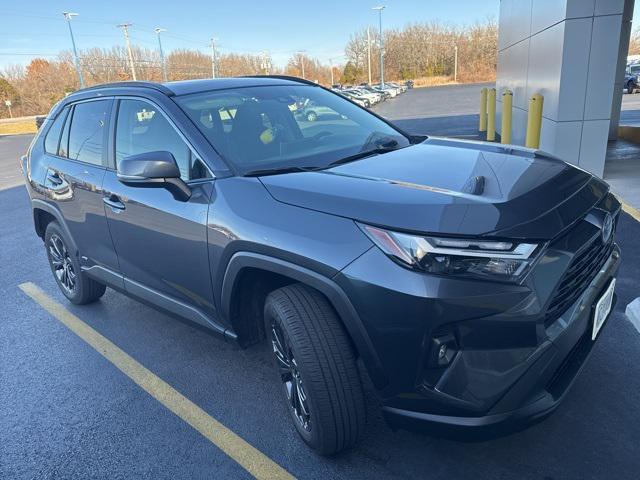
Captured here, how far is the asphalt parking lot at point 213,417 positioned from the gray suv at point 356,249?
1.10 feet

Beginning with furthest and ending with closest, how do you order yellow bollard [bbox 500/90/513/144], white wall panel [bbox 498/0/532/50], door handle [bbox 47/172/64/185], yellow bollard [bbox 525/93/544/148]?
yellow bollard [bbox 500/90/513/144] → white wall panel [bbox 498/0/532/50] → yellow bollard [bbox 525/93/544/148] → door handle [bbox 47/172/64/185]

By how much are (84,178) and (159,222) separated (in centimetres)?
114

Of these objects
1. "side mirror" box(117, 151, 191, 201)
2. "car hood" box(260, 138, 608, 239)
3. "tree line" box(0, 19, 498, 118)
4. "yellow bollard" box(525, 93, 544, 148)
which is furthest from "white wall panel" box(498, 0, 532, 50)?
"tree line" box(0, 19, 498, 118)

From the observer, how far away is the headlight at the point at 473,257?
1923mm

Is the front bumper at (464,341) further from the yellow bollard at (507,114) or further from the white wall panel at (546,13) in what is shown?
the yellow bollard at (507,114)

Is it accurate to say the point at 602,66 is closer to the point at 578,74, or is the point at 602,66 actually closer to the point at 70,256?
the point at 578,74

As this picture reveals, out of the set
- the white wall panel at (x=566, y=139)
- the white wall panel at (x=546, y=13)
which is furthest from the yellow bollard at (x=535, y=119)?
the white wall panel at (x=546, y=13)

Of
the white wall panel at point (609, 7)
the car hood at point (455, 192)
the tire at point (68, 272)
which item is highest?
the white wall panel at point (609, 7)

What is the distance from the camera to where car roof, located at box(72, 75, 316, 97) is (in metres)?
3.24

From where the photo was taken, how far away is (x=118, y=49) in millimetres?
88250

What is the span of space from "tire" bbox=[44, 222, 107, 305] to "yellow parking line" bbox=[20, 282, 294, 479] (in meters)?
0.19

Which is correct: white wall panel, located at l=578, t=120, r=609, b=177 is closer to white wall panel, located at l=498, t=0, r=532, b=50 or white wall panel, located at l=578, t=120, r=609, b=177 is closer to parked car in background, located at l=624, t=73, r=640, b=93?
white wall panel, located at l=498, t=0, r=532, b=50

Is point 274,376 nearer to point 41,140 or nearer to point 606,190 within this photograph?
point 606,190

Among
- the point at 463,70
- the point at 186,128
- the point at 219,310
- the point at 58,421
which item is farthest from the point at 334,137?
the point at 463,70
